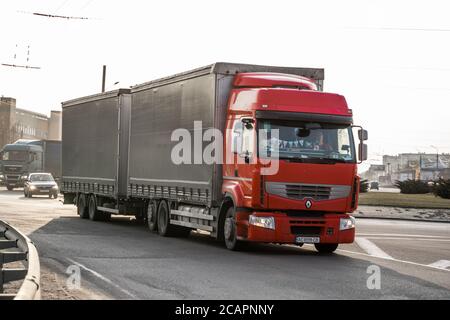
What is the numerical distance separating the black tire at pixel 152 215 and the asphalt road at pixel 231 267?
239 millimetres

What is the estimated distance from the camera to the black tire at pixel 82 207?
2805cm

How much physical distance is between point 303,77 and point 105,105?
9475 millimetres

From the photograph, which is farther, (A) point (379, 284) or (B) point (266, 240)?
(B) point (266, 240)

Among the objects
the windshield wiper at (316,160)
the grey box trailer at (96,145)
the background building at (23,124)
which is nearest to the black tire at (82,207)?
the grey box trailer at (96,145)

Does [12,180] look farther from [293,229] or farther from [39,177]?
[293,229]

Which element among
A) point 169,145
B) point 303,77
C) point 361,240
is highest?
point 303,77

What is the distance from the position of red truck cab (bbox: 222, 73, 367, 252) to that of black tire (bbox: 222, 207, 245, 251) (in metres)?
0.03

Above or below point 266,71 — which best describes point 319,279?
below

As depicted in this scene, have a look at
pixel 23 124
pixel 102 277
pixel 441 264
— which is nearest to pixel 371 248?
pixel 441 264

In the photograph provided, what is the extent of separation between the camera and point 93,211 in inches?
1066

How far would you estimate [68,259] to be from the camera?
14.5 metres
